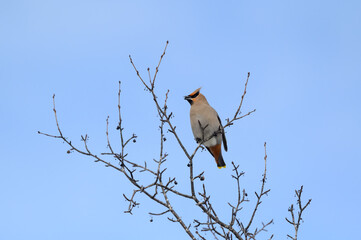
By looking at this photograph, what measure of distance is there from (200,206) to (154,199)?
0.45 m

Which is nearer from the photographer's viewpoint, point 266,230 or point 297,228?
point 297,228

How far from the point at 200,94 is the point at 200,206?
9.53ft

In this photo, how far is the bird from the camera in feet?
21.6

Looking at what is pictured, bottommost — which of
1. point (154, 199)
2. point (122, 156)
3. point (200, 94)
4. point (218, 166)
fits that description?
point (154, 199)

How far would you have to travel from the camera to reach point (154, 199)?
4.34 meters

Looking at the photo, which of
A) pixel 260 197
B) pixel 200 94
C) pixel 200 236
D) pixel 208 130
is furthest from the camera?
pixel 200 94

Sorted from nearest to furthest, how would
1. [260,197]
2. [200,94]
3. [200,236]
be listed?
1. [200,236]
2. [260,197]
3. [200,94]

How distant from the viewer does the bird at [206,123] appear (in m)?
6.60

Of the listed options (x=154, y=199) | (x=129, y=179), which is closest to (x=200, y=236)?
(x=154, y=199)

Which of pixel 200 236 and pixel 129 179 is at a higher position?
pixel 129 179

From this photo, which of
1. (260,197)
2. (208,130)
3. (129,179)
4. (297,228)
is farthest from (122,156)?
(208,130)

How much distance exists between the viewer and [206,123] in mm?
6586

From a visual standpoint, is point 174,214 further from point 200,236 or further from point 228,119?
point 228,119

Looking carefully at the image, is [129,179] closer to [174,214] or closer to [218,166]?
[174,214]
